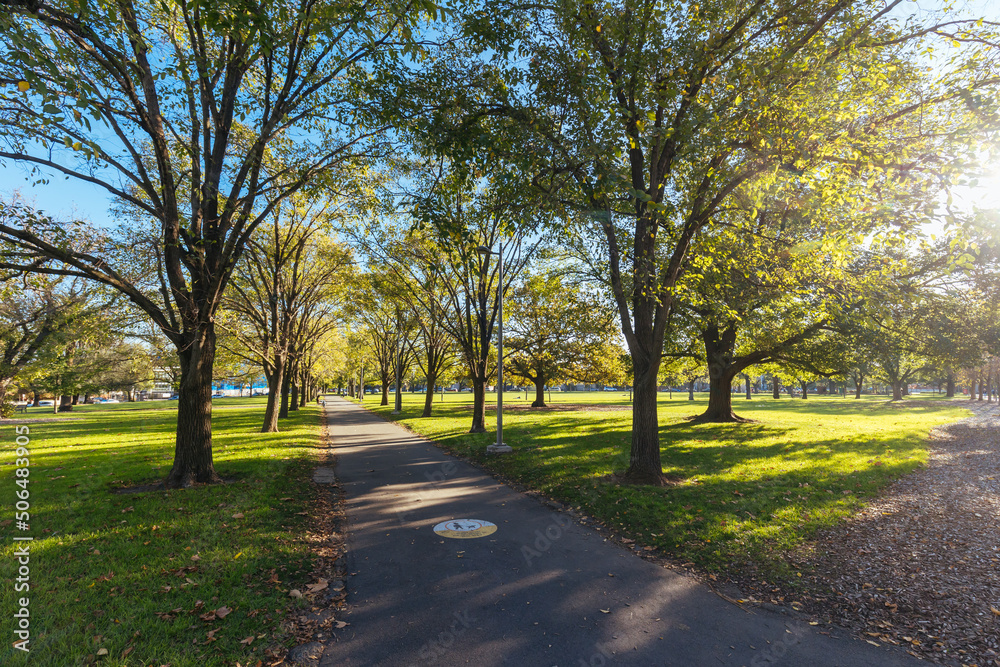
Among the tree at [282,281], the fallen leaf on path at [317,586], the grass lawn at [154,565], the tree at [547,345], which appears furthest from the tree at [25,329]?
the tree at [547,345]

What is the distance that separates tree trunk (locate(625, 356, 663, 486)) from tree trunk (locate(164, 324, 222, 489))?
8.51 metres

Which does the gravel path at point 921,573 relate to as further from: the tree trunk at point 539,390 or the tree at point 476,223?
the tree trunk at point 539,390

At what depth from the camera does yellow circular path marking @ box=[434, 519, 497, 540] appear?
5.98 meters

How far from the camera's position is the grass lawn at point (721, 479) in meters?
5.73

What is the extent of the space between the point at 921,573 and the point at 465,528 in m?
5.53

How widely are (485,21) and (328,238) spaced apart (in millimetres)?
14623

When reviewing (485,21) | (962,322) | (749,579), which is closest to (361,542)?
(749,579)

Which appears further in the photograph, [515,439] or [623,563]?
[515,439]

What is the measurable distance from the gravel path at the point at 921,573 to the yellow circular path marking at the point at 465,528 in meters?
3.89

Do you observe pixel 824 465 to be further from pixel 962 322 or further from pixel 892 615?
pixel 962 322

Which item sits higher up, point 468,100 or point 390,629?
point 468,100

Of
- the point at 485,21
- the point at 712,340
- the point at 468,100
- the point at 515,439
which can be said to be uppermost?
the point at 485,21

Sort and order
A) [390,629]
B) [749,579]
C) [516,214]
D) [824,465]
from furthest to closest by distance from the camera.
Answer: [824,465] < [516,214] < [749,579] < [390,629]

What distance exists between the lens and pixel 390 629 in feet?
12.1
